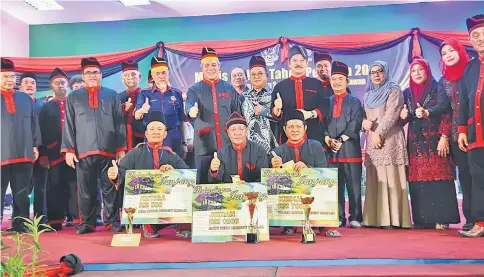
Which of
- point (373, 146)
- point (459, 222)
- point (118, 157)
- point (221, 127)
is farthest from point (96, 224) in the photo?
point (459, 222)

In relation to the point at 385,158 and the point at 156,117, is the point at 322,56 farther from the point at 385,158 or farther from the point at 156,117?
the point at 156,117

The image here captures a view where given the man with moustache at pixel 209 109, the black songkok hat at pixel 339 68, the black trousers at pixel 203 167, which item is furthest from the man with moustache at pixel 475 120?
the black trousers at pixel 203 167

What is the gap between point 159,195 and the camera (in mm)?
4117

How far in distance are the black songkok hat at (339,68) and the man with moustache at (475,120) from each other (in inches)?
40.8

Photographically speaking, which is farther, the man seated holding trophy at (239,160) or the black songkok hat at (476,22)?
the man seated holding trophy at (239,160)

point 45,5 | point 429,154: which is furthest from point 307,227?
point 45,5

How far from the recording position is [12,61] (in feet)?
15.9

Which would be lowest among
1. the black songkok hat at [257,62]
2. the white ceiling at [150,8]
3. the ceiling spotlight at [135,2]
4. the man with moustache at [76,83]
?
the man with moustache at [76,83]

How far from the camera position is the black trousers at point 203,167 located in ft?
15.0

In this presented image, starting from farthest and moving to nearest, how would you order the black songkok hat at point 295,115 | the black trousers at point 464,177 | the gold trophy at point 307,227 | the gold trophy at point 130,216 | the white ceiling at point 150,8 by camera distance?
the white ceiling at point 150,8 < the black songkok hat at point 295,115 < the black trousers at point 464,177 < the gold trophy at point 130,216 < the gold trophy at point 307,227

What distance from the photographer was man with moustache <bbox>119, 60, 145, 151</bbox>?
4.77 meters

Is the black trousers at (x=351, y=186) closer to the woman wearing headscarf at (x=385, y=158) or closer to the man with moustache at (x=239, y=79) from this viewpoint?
the woman wearing headscarf at (x=385, y=158)

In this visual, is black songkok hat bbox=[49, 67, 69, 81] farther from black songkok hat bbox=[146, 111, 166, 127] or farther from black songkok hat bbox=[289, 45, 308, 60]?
black songkok hat bbox=[289, 45, 308, 60]

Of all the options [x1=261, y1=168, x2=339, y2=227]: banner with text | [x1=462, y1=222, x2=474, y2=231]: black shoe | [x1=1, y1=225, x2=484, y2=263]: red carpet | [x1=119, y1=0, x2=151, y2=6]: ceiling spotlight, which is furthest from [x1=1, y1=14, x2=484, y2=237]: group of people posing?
[x1=119, y1=0, x2=151, y2=6]: ceiling spotlight
